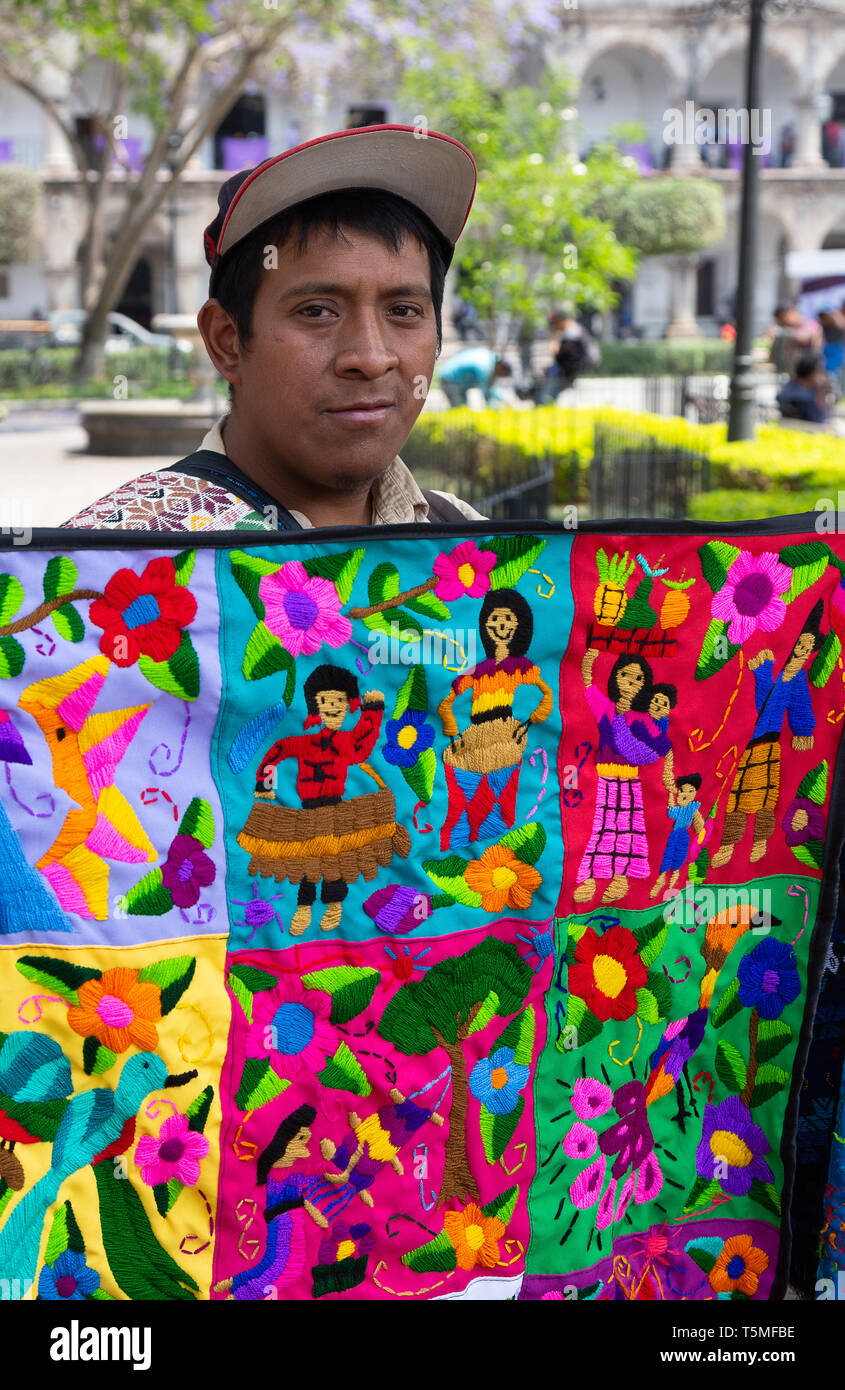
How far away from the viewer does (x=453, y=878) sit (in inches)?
70.5

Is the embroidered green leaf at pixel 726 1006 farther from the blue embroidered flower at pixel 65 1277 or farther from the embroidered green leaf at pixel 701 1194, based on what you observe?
the blue embroidered flower at pixel 65 1277

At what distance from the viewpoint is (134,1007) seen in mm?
1710

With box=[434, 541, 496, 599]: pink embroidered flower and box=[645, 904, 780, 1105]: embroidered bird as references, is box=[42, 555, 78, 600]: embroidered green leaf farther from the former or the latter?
box=[645, 904, 780, 1105]: embroidered bird

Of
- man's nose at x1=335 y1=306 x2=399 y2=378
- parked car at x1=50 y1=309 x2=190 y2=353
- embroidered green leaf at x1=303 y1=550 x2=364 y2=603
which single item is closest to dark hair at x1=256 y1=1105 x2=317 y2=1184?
embroidered green leaf at x1=303 y1=550 x2=364 y2=603

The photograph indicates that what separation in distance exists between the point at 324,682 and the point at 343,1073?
0.50 metres

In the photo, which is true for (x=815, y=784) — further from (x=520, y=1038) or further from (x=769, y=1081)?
(x=520, y=1038)

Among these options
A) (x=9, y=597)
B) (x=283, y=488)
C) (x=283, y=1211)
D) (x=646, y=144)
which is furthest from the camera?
(x=646, y=144)

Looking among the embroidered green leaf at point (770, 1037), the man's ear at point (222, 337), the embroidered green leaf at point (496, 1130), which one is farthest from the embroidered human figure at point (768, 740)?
the man's ear at point (222, 337)

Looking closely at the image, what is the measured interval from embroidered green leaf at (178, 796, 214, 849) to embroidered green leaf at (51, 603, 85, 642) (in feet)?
0.81

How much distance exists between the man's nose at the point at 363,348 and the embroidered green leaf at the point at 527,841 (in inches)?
25.6

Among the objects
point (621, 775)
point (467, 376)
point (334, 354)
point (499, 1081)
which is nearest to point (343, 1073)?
point (499, 1081)

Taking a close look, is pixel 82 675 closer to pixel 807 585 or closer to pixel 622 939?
pixel 622 939

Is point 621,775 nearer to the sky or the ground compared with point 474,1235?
nearer to the sky

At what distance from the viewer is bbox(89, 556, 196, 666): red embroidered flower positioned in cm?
168
